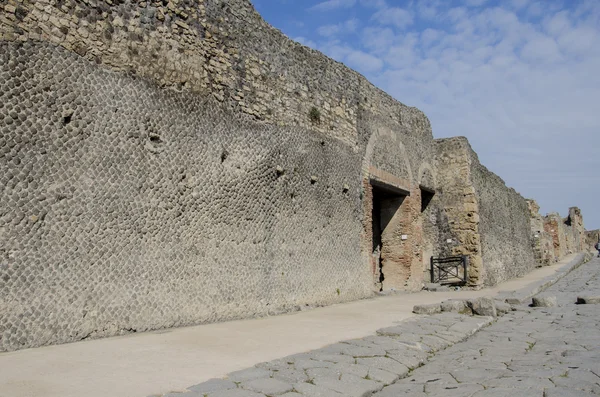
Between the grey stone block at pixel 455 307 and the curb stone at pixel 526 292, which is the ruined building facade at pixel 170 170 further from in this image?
the curb stone at pixel 526 292

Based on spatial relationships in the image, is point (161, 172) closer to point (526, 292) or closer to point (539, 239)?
point (526, 292)

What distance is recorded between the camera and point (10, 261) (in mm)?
3875

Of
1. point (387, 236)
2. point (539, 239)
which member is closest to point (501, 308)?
point (387, 236)

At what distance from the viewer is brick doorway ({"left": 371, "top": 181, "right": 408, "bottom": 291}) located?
1006 cm

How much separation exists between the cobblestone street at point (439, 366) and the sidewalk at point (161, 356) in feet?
0.78

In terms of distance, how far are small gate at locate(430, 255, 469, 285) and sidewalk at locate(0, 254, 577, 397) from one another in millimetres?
6122

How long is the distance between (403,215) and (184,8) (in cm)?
625

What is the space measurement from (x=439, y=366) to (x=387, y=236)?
6.72 metres

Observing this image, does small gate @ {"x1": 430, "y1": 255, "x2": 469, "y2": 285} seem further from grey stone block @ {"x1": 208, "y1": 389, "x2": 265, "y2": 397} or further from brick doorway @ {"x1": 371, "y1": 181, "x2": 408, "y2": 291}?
grey stone block @ {"x1": 208, "y1": 389, "x2": 265, "y2": 397}

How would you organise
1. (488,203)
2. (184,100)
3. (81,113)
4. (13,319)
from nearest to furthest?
(13,319) < (81,113) < (184,100) < (488,203)

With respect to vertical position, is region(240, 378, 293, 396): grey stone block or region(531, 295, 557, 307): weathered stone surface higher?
region(531, 295, 557, 307): weathered stone surface

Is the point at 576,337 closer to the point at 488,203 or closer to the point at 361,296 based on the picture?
the point at 361,296

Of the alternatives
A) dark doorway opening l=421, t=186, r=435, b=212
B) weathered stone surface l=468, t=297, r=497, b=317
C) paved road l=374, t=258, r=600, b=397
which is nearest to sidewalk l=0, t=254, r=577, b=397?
paved road l=374, t=258, r=600, b=397

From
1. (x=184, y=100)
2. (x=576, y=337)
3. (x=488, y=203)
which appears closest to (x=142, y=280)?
(x=184, y=100)
